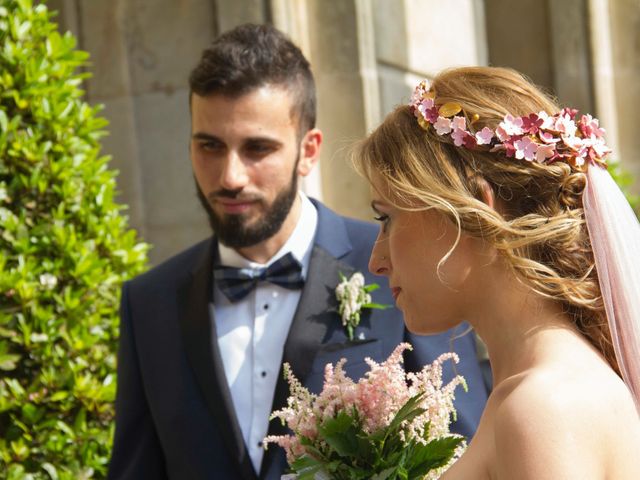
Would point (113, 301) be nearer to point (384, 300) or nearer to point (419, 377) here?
point (384, 300)

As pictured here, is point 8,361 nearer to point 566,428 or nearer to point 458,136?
point 458,136

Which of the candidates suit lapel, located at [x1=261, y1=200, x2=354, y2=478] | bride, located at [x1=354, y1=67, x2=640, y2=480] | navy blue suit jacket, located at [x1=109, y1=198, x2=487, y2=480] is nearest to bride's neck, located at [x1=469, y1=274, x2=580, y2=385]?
bride, located at [x1=354, y1=67, x2=640, y2=480]

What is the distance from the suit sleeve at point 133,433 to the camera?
3818mm

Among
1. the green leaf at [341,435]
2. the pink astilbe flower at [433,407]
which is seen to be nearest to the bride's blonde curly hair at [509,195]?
the pink astilbe flower at [433,407]

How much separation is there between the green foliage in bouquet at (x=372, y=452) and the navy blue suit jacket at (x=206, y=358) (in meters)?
0.91

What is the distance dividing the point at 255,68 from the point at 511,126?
1.67 metres

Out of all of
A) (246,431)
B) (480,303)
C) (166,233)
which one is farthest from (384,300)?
(166,233)

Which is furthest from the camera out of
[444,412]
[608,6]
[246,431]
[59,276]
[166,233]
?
[608,6]

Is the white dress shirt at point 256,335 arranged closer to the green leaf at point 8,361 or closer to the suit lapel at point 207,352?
the suit lapel at point 207,352

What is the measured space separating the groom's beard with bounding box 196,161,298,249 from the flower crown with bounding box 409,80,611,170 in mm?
1379

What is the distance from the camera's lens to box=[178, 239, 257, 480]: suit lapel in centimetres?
366

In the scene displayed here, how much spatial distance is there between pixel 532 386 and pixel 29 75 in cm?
264

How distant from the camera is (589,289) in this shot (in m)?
2.49

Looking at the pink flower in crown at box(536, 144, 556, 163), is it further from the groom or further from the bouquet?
the groom
